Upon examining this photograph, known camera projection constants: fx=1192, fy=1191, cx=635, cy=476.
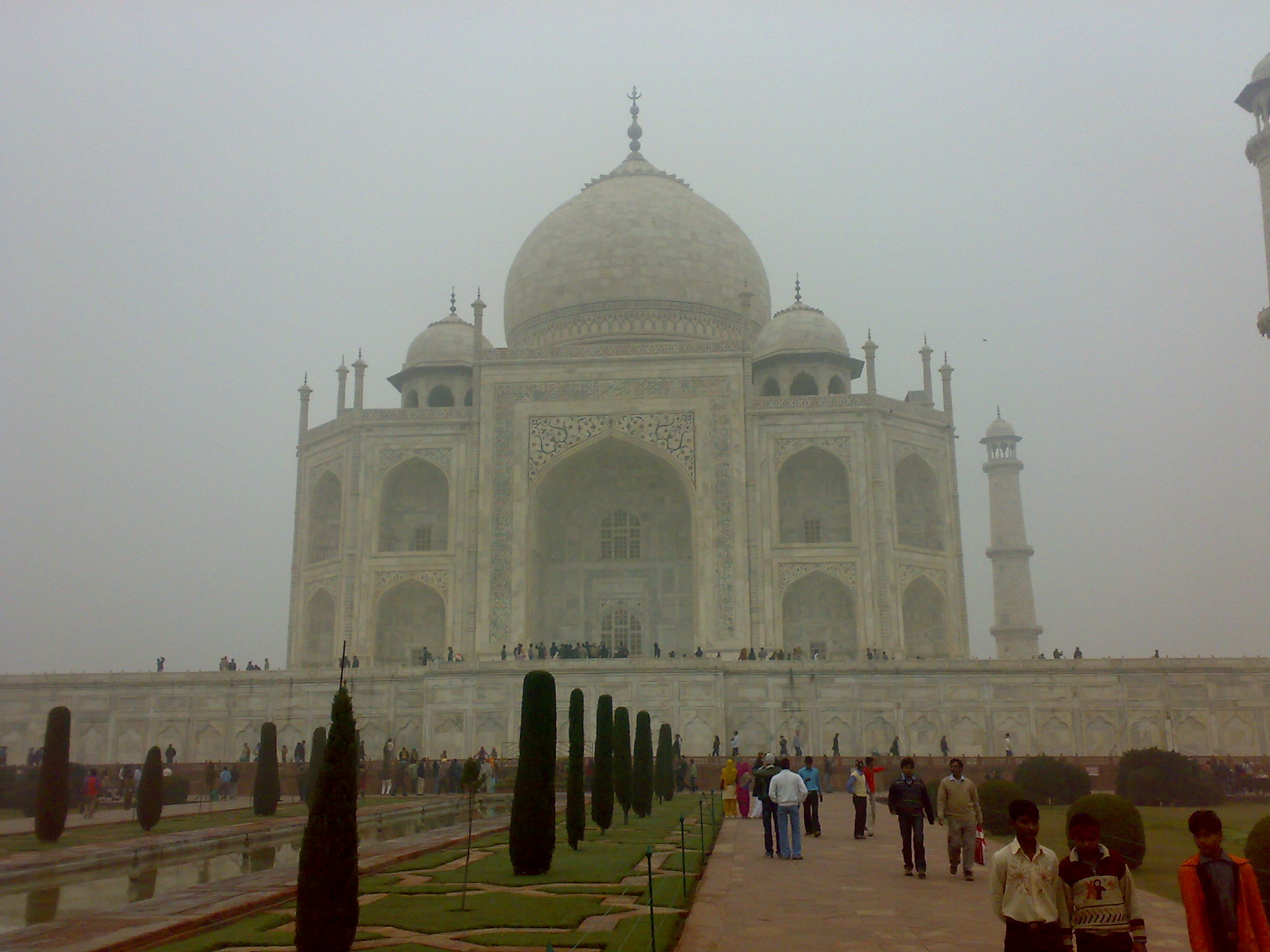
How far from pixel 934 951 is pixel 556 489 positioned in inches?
915

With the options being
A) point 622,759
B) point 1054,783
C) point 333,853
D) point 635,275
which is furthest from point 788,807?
point 635,275

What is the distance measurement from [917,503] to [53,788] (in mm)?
21029

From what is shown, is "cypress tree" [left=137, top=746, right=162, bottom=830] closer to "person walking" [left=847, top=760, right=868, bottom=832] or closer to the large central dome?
"person walking" [left=847, top=760, right=868, bottom=832]

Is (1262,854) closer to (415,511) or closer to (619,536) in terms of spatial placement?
(619,536)

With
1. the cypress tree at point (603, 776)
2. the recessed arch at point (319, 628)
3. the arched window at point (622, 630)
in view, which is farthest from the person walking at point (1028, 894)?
the recessed arch at point (319, 628)

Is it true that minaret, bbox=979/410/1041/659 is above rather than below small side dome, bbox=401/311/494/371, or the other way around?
below

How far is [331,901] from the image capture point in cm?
540

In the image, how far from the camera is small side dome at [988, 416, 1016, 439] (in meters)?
36.1

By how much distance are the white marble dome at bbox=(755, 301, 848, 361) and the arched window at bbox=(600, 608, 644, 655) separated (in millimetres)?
7581

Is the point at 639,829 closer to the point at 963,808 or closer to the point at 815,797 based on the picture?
the point at 815,797

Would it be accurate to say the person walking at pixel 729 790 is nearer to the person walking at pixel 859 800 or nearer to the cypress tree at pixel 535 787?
the person walking at pixel 859 800

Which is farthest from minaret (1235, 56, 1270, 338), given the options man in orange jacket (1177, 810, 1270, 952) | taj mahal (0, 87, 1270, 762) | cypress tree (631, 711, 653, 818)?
man in orange jacket (1177, 810, 1270, 952)

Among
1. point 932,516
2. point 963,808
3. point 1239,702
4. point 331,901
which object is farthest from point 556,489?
point 331,901

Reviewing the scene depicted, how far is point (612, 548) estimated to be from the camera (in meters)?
28.9
